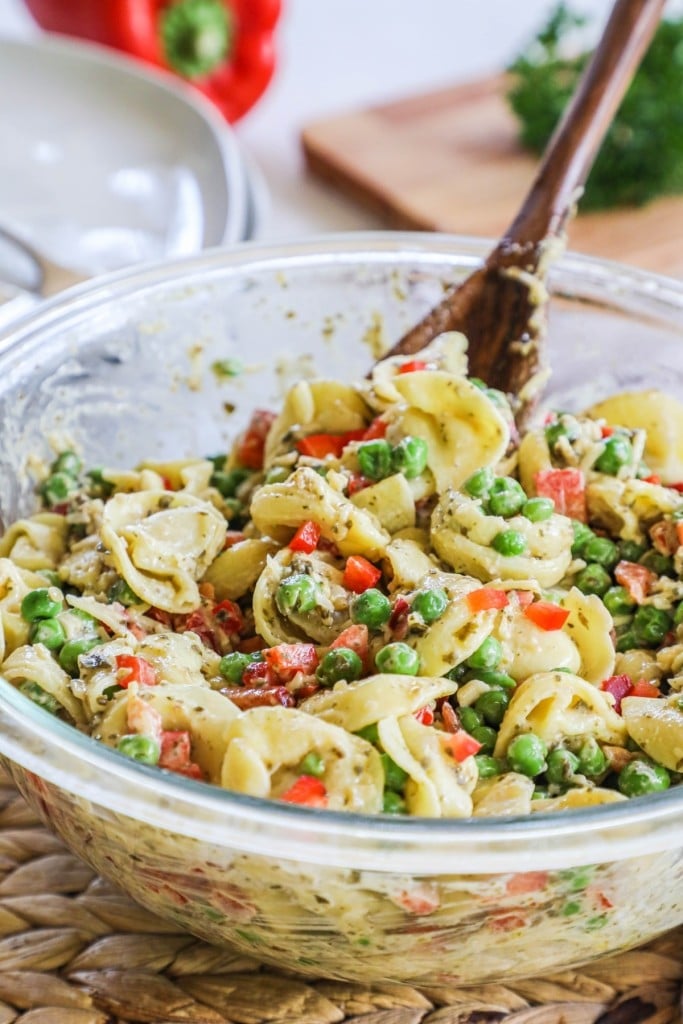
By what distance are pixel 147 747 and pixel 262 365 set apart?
1.61m

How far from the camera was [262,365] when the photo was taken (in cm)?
338

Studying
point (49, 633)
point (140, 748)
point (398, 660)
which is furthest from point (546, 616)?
point (49, 633)

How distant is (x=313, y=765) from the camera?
194cm

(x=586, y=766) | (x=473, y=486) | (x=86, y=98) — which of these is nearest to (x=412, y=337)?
(x=473, y=486)

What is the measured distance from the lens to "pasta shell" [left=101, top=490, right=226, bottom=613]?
2.51 m

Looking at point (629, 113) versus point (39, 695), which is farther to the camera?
point (629, 113)

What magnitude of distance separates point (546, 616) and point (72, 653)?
882mm

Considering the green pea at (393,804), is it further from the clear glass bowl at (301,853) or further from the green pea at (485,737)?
the green pea at (485,737)

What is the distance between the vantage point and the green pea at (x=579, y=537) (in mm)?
2609

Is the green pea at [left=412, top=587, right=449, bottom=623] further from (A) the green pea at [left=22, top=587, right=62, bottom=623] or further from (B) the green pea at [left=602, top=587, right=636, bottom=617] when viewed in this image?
(A) the green pea at [left=22, top=587, right=62, bottom=623]

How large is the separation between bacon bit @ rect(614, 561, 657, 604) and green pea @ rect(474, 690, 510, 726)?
1.37 ft

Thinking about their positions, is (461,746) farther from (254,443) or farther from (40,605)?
(254,443)

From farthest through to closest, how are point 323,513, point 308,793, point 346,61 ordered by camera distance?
point 346,61
point 323,513
point 308,793

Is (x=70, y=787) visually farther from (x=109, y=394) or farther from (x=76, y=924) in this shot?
(x=109, y=394)
